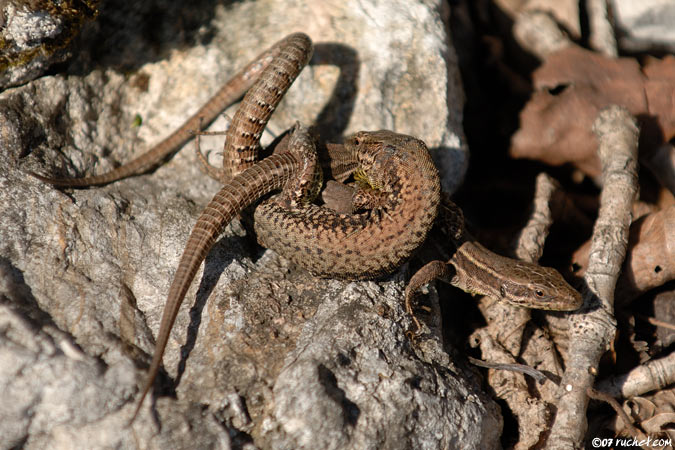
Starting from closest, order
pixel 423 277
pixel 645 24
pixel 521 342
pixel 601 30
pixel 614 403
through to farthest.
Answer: pixel 614 403 → pixel 423 277 → pixel 521 342 → pixel 601 30 → pixel 645 24

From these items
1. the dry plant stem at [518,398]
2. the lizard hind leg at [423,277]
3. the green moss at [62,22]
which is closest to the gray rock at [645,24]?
the lizard hind leg at [423,277]

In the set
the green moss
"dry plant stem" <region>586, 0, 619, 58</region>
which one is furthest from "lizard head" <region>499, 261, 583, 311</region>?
the green moss

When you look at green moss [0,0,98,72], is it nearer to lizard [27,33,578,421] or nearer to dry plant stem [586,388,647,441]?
lizard [27,33,578,421]

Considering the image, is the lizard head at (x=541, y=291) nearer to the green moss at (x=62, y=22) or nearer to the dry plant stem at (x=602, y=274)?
the dry plant stem at (x=602, y=274)

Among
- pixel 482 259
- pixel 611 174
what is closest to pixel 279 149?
pixel 482 259

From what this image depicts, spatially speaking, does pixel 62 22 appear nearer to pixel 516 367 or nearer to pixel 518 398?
pixel 516 367

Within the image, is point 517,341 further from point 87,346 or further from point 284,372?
point 87,346


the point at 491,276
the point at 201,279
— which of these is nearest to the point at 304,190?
the point at 201,279

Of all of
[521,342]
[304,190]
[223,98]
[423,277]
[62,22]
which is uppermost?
[62,22]
